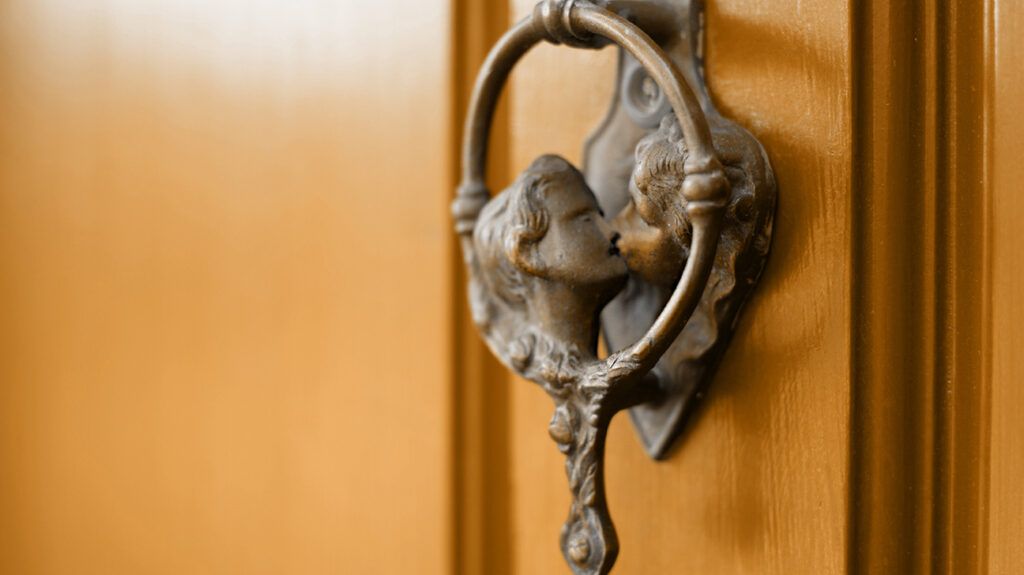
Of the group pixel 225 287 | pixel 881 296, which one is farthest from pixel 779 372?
pixel 225 287

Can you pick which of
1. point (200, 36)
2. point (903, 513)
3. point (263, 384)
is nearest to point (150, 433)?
point (263, 384)

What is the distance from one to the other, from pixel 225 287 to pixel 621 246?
28 cm

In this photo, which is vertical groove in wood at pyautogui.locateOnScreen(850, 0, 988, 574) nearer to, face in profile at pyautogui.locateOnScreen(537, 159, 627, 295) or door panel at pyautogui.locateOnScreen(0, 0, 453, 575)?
face in profile at pyautogui.locateOnScreen(537, 159, 627, 295)

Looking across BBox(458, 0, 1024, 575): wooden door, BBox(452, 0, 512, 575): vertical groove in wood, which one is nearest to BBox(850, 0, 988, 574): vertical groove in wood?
BBox(458, 0, 1024, 575): wooden door

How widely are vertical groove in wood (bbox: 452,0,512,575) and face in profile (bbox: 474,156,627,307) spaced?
0.09m

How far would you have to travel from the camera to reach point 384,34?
1.44 ft

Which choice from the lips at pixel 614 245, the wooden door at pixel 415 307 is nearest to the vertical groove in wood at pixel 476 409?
the wooden door at pixel 415 307

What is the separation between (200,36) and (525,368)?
12.6 inches

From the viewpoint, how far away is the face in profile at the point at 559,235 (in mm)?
315

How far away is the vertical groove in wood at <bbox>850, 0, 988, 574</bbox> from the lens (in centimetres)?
27

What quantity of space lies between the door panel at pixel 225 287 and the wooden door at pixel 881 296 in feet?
0.52

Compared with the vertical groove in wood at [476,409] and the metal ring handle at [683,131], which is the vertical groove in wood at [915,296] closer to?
the metal ring handle at [683,131]

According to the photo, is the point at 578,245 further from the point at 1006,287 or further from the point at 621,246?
the point at 1006,287

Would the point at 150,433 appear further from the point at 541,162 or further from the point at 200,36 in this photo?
the point at 541,162
